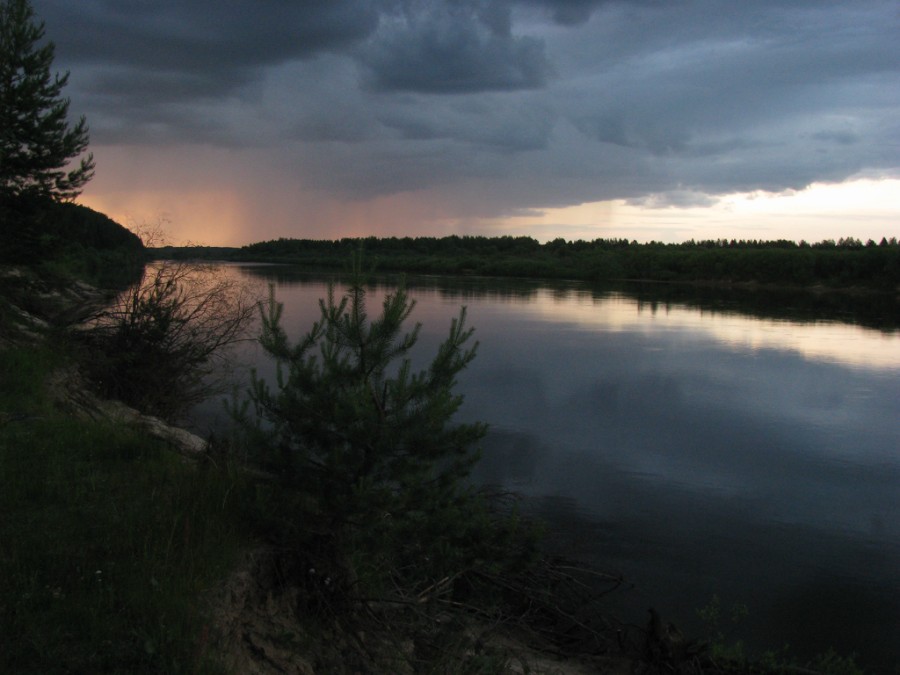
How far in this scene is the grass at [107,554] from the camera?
2.93 m

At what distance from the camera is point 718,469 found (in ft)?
36.0

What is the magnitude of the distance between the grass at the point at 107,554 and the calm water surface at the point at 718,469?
13.8ft

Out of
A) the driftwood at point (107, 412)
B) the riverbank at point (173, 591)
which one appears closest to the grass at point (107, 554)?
the riverbank at point (173, 591)

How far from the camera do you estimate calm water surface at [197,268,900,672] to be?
22.0 ft

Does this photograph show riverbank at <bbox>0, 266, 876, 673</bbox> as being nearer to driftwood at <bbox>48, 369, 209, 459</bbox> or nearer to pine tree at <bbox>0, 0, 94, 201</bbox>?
driftwood at <bbox>48, 369, 209, 459</bbox>

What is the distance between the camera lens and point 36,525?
390 cm

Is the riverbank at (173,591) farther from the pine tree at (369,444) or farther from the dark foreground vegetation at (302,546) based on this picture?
the pine tree at (369,444)

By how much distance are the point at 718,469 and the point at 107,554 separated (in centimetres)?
977

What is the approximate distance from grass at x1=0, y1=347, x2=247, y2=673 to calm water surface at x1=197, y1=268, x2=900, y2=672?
4.19 m

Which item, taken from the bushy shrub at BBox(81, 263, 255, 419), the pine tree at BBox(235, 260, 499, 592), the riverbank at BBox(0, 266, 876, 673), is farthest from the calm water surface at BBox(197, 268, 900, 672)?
the bushy shrub at BBox(81, 263, 255, 419)

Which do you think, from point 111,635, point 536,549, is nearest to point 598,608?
point 536,549

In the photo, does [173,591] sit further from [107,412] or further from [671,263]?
[671,263]


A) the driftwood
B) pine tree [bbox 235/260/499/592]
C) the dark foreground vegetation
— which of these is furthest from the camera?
the driftwood

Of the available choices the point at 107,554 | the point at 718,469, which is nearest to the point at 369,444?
the point at 107,554
